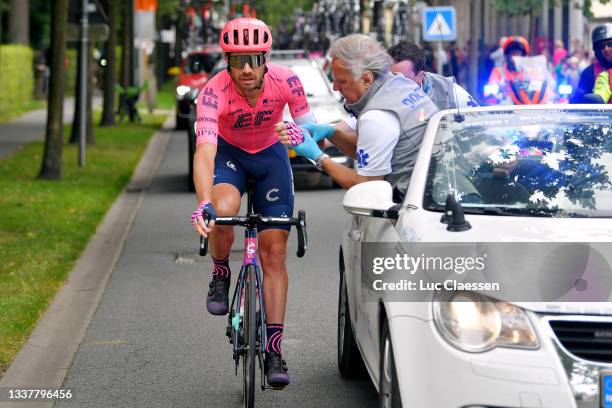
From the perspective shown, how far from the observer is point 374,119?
6508mm

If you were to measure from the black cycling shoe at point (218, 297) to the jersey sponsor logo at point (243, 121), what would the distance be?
777 mm

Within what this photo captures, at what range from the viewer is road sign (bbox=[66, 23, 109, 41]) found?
23.3 meters

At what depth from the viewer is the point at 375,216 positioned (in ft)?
19.6

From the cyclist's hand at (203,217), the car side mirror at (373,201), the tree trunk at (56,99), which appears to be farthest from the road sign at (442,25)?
the car side mirror at (373,201)

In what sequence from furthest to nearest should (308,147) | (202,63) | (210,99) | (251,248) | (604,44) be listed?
(202,63), (604,44), (210,99), (251,248), (308,147)

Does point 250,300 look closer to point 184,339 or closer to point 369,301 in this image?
point 369,301

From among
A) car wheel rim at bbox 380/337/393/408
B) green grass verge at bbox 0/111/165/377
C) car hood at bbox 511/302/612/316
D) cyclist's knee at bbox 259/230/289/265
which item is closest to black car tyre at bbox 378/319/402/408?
car wheel rim at bbox 380/337/393/408

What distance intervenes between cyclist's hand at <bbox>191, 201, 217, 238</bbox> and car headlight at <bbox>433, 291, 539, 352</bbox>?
1.44 m

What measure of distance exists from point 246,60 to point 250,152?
0.52 meters

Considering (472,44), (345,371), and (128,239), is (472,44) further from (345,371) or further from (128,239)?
(345,371)

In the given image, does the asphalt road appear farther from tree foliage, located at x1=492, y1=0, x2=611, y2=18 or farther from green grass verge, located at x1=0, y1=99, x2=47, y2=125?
green grass verge, located at x1=0, y1=99, x2=47, y2=125

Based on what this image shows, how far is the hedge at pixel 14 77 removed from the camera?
41344 mm

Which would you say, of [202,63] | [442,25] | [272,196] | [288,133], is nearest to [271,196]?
[272,196]

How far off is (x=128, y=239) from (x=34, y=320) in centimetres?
491
